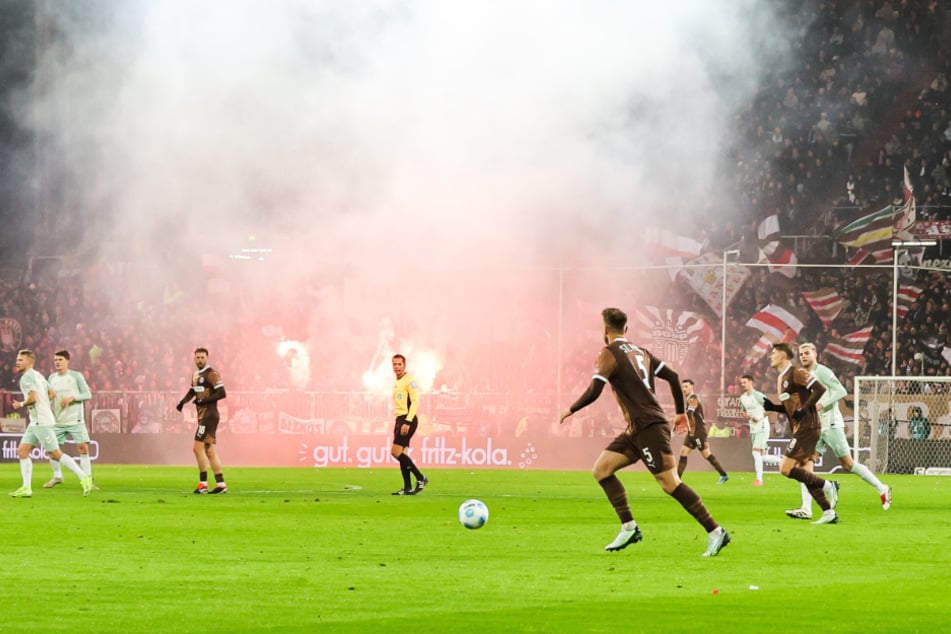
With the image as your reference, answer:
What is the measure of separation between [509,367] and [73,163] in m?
13.2

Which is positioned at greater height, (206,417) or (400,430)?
(206,417)

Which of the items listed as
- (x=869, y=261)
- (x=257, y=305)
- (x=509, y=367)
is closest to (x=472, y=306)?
(x=509, y=367)

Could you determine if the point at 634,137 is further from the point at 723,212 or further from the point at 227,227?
the point at 227,227

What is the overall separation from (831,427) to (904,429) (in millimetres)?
13991

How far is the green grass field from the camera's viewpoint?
7.39 metres

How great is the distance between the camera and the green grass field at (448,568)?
7.39 m

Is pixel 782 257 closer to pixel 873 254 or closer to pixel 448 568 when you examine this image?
pixel 873 254

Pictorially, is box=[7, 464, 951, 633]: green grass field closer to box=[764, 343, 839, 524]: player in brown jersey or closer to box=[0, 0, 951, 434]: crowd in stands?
box=[764, 343, 839, 524]: player in brown jersey

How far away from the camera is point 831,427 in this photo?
57.8 ft

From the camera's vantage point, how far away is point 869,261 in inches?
1484

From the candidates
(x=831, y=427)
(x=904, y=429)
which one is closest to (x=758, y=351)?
(x=904, y=429)

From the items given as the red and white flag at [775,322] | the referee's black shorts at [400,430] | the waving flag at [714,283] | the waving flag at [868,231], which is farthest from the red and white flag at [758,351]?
the referee's black shorts at [400,430]

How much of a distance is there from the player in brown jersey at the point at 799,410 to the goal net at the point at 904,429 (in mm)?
15529

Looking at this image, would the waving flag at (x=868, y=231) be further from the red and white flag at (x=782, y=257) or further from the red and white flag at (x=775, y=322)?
the red and white flag at (x=775, y=322)
